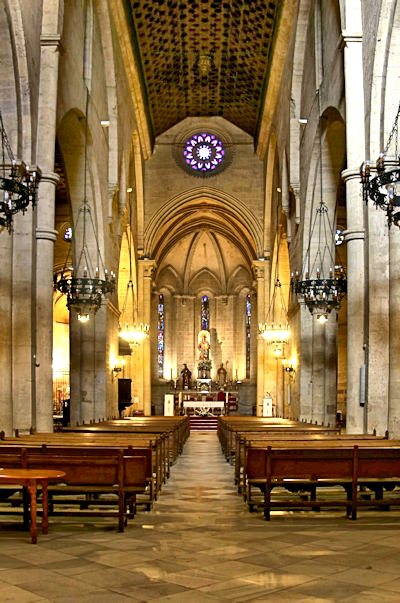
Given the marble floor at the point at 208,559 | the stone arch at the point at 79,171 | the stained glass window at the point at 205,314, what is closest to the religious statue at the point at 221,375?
the stained glass window at the point at 205,314

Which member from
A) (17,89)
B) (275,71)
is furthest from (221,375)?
(17,89)

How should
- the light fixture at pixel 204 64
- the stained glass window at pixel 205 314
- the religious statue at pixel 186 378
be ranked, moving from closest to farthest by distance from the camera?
the light fixture at pixel 204 64
the religious statue at pixel 186 378
the stained glass window at pixel 205 314

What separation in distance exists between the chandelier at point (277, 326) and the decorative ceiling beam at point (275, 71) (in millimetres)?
6220

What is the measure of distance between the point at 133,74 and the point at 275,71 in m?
4.93

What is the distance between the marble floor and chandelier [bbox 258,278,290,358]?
15.8m

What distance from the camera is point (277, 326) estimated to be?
30.6m

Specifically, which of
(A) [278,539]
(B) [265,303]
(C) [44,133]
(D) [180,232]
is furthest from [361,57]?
(D) [180,232]

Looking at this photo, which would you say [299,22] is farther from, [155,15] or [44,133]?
[44,133]

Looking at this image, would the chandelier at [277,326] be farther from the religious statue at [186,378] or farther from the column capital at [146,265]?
the religious statue at [186,378]

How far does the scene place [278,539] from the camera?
6.51 meters

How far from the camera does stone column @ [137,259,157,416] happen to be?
3212cm

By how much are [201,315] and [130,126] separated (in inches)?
762

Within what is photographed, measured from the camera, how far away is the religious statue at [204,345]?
43062 millimetres

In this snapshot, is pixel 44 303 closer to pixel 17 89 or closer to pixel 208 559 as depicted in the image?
pixel 17 89
